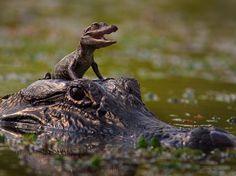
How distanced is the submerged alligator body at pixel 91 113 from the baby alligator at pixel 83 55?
50 cm

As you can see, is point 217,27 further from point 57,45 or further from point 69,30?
point 57,45

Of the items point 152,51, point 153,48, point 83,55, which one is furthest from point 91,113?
point 153,48

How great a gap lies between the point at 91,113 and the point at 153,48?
81.5 feet

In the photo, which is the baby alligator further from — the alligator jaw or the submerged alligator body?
the alligator jaw

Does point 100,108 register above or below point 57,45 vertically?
below

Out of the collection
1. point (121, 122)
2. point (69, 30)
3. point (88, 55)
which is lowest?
point (121, 122)

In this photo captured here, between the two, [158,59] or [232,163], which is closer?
[232,163]

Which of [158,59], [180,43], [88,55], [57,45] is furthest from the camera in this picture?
[180,43]

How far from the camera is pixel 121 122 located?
9000mm

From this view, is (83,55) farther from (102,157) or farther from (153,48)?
(153,48)

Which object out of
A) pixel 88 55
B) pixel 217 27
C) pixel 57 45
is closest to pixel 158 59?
pixel 57 45

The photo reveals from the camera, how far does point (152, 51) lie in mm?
32906

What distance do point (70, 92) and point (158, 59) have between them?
20.1 m

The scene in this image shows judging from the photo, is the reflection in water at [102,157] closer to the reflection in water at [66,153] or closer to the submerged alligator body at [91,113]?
the reflection in water at [66,153]
